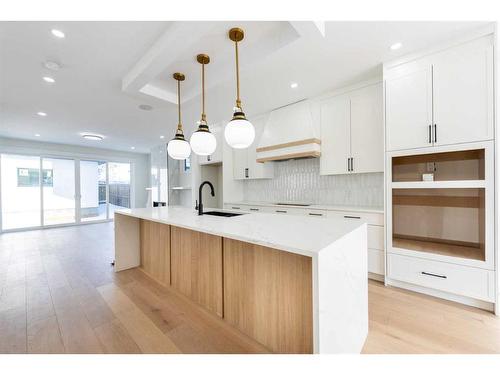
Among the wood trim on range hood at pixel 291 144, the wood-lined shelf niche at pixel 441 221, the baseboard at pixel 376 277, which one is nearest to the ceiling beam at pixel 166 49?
the wood trim on range hood at pixel 291 144

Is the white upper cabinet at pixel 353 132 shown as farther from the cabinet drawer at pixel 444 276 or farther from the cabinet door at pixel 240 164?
the cabinet door at pixel 240 164

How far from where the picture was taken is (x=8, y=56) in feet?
6.75

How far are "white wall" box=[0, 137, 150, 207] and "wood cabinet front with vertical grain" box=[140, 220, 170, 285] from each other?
564 centimetres

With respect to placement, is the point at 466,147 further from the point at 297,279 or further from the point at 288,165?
the point at 288,165

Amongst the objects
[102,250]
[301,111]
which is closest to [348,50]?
[301,111]

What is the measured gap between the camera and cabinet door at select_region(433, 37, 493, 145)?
1736 mm

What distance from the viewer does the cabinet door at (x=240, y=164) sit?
164 inches

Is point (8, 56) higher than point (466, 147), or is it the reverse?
point (8, 56)

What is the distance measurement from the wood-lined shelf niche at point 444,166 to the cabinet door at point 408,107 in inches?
10.5

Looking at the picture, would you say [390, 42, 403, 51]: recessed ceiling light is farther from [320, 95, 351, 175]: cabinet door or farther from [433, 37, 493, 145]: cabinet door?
[320, 95, 351, 175]: cabinet door

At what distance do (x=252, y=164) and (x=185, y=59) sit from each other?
2183mm

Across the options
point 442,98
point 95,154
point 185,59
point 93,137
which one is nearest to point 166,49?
point 185,59

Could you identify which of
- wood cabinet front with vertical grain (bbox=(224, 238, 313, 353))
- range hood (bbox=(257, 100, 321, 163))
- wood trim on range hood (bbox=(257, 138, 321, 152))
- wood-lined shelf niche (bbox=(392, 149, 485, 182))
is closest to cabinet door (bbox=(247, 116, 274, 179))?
range hood (bbox=(257, 100, 321, 163))

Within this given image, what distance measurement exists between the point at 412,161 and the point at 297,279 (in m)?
2.18
